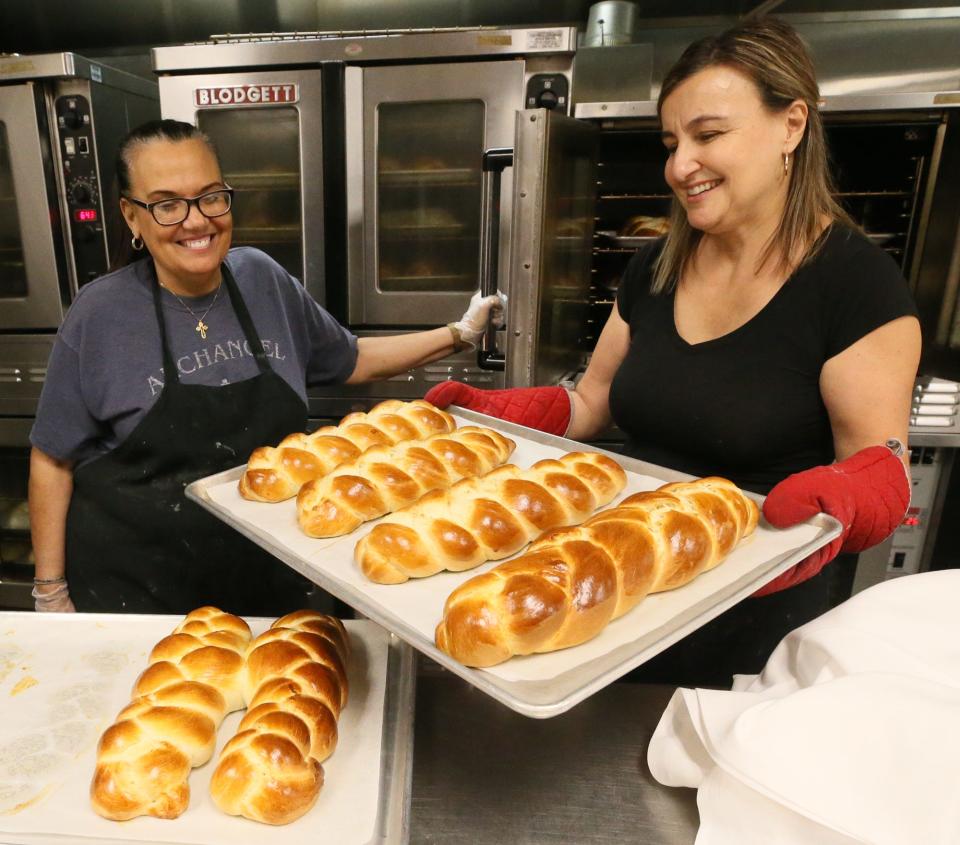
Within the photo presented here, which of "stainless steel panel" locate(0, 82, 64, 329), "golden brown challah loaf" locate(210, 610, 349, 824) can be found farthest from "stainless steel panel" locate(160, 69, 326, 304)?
"golden brown challah loaf" locate(210, 610, 349, 824)

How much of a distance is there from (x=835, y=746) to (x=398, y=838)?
1.51 ft

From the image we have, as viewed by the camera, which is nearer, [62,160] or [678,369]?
[678,369]

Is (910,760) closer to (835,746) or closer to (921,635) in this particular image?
(835,746)

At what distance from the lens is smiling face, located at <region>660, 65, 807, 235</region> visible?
1.29 m

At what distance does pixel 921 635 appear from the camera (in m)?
0.79

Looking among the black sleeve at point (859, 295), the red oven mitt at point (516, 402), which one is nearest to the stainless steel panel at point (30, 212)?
the red oven mitt at point (516, 402)

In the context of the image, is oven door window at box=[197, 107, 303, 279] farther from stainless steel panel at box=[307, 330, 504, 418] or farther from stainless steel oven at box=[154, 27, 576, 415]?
stainless steel panel at box=[307, 330, 504, 418]

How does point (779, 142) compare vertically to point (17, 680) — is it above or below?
above

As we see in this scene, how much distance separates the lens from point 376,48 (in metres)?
2.50

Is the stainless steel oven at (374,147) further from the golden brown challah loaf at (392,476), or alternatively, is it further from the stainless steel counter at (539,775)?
the stainless steel counter at (539,775)

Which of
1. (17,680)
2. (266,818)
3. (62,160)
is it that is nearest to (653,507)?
(266,818)

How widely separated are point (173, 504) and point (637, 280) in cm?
128

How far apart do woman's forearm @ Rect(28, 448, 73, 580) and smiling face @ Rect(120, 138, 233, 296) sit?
57 cm

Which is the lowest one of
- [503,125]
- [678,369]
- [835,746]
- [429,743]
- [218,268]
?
[429,743]
